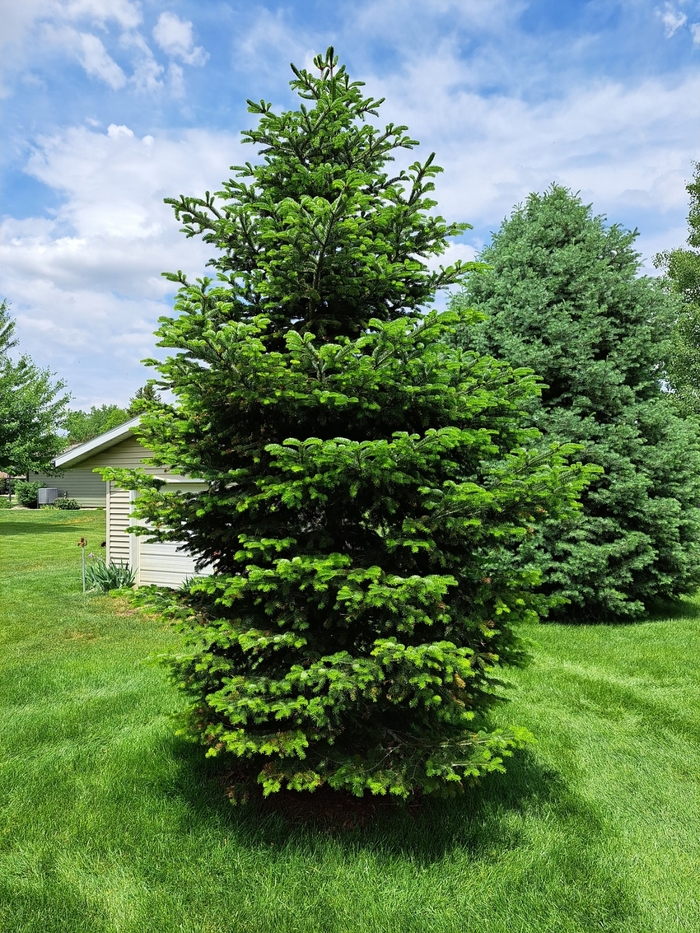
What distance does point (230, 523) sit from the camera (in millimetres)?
3562

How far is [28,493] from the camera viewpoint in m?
34.1

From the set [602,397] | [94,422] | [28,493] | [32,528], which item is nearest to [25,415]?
[32,528]

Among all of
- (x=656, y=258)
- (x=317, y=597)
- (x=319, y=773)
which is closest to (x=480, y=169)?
(x=317, y=597)

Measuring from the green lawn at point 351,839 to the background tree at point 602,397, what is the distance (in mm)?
2557

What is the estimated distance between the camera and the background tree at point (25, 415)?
22.7 meters

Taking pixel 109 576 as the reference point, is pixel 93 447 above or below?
above

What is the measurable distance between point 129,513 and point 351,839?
8761mm

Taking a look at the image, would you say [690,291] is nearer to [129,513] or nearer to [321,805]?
[129,513]

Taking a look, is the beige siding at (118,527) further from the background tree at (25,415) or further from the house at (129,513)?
the background tree at (25,415)

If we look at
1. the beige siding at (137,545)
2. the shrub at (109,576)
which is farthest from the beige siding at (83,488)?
the shrub at (109,576)

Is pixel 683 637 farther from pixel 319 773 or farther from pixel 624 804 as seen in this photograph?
pixel 319 773

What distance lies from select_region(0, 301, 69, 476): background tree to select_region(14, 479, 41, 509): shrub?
10400 mm

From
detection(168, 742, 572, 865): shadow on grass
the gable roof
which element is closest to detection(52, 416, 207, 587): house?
the gable roof

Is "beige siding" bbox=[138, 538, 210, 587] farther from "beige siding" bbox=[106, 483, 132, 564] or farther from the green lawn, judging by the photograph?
the green lawn
